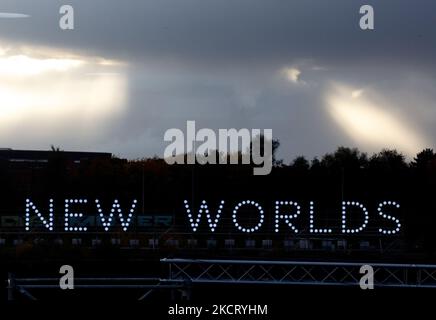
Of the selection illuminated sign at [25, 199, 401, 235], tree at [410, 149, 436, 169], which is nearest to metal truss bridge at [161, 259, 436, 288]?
illuminated sign at [25, 199, 401, 235]

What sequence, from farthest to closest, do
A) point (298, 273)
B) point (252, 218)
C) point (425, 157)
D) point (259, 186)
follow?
point (425, 157) → point (259, 186) → point (252, 218) → point (298, 273)

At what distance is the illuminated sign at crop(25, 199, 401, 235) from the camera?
2052cm

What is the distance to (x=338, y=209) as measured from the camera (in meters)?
22.9

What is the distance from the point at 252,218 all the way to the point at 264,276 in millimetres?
1269

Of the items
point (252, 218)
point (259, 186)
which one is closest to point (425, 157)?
point (259, 186)

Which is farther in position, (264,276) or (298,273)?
(298,273)

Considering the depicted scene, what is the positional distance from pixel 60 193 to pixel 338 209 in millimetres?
11677

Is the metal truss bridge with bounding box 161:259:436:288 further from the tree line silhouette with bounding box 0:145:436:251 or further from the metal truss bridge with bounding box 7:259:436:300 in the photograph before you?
the tree line silhouette with bounding box 0:145:436:251

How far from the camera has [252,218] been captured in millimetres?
20938

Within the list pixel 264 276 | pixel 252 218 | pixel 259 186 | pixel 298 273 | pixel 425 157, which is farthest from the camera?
pixel 425 157

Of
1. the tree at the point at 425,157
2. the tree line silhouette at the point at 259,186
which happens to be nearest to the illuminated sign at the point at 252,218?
the tree line silhouette at the point at 259,186

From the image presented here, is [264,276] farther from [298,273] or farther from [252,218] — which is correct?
[252,218]
